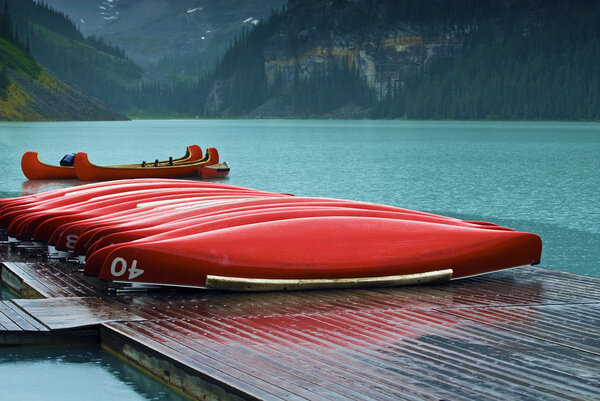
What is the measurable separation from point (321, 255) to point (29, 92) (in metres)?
157

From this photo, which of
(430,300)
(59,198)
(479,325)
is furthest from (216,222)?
(59,198)

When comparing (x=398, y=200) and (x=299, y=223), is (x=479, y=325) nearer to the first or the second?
(x=299, y=223)

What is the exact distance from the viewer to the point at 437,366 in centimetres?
606

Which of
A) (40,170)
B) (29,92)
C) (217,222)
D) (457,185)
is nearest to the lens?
(217,222)

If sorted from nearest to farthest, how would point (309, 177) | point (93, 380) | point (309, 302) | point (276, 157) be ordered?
point (93, 380)
point (309, 302)
point (309, 177)
point (276, 157)

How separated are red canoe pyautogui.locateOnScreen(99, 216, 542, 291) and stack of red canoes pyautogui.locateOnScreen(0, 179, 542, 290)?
10mm

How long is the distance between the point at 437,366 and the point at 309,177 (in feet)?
118

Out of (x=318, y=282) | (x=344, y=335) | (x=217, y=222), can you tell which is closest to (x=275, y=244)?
(x=318, y=282)

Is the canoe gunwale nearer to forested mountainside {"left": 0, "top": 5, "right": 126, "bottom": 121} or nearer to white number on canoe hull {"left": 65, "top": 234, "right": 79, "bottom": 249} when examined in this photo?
white number on canoe hull {"left": 65, "top": 234, "right": 79, "bottom": 249}

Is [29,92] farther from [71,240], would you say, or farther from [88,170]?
[71,240]

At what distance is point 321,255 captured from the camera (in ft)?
29.7

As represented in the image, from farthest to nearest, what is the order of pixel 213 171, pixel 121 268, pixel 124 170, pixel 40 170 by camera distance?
1. pixel 213 171
2. pixel 40 170
3. pixel 124 170
4. pixel 121 268

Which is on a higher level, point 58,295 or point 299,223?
point 299,223

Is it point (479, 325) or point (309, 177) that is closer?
point (479, 325)
